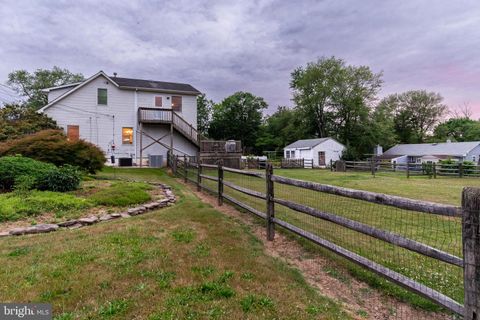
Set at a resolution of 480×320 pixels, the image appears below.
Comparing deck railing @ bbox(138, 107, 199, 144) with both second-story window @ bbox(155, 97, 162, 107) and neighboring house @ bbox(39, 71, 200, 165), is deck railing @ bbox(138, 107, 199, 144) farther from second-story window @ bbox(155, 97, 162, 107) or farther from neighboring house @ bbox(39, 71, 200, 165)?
second-story window @ bbox(155, 97, 162, 107)

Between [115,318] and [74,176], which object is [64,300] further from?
[74,176]

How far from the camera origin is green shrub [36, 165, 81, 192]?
7.86 metres

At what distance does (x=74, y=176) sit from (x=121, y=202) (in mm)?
2198

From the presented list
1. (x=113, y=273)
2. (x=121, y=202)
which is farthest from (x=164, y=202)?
(x=113, y=273)

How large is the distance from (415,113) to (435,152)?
22.6 meters

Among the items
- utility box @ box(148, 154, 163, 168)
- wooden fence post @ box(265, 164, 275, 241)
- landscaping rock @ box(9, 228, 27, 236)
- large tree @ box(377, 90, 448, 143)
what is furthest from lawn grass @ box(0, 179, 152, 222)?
large tree @ box(377, 90, 448, 143)

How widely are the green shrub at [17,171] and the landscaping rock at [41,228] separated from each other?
9.87 ft

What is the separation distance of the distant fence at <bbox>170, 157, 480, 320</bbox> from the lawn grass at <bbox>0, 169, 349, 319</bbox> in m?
0.74

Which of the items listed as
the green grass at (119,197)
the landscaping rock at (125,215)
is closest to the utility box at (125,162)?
the green grass at (119,197)

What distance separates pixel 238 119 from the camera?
52.5 metres

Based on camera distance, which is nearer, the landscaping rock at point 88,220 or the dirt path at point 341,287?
the dirt path at point 341,287

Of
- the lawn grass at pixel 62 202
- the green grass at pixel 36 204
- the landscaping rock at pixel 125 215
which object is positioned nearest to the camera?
the green grass at pixel 36 204

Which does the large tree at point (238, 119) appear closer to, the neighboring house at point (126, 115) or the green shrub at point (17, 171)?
the neighboring house at point (126, 115)

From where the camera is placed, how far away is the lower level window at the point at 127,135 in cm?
2180
